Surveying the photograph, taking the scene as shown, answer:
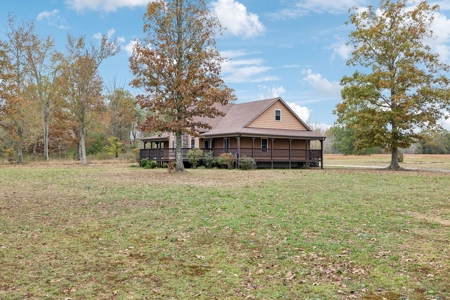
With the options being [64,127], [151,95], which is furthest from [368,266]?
[64,127]

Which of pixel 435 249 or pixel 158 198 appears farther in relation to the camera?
pixel 158 198

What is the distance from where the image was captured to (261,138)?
104 ft

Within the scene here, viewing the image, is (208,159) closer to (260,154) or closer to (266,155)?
(260,154)

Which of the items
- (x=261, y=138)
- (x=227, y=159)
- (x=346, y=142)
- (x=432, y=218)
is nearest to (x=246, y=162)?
(x=227, y=159)

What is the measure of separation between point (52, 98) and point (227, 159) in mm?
26865

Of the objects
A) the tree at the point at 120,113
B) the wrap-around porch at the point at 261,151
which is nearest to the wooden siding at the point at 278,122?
the wrap-around porch at the point at 261,151

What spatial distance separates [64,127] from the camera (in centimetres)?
4809

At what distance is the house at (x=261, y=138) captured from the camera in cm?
2980

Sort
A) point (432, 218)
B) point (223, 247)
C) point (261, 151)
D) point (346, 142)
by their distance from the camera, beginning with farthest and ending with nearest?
point (346, 142) < point (261, 151) < point (432, 218) < point (223, 247)

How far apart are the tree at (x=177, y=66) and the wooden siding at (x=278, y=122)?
874 cm

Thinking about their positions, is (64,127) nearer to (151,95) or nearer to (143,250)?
(151,95)

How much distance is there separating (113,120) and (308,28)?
3976 centimetres

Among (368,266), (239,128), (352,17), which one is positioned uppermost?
(352,17)

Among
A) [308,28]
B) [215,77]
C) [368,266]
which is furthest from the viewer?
[215,77]
